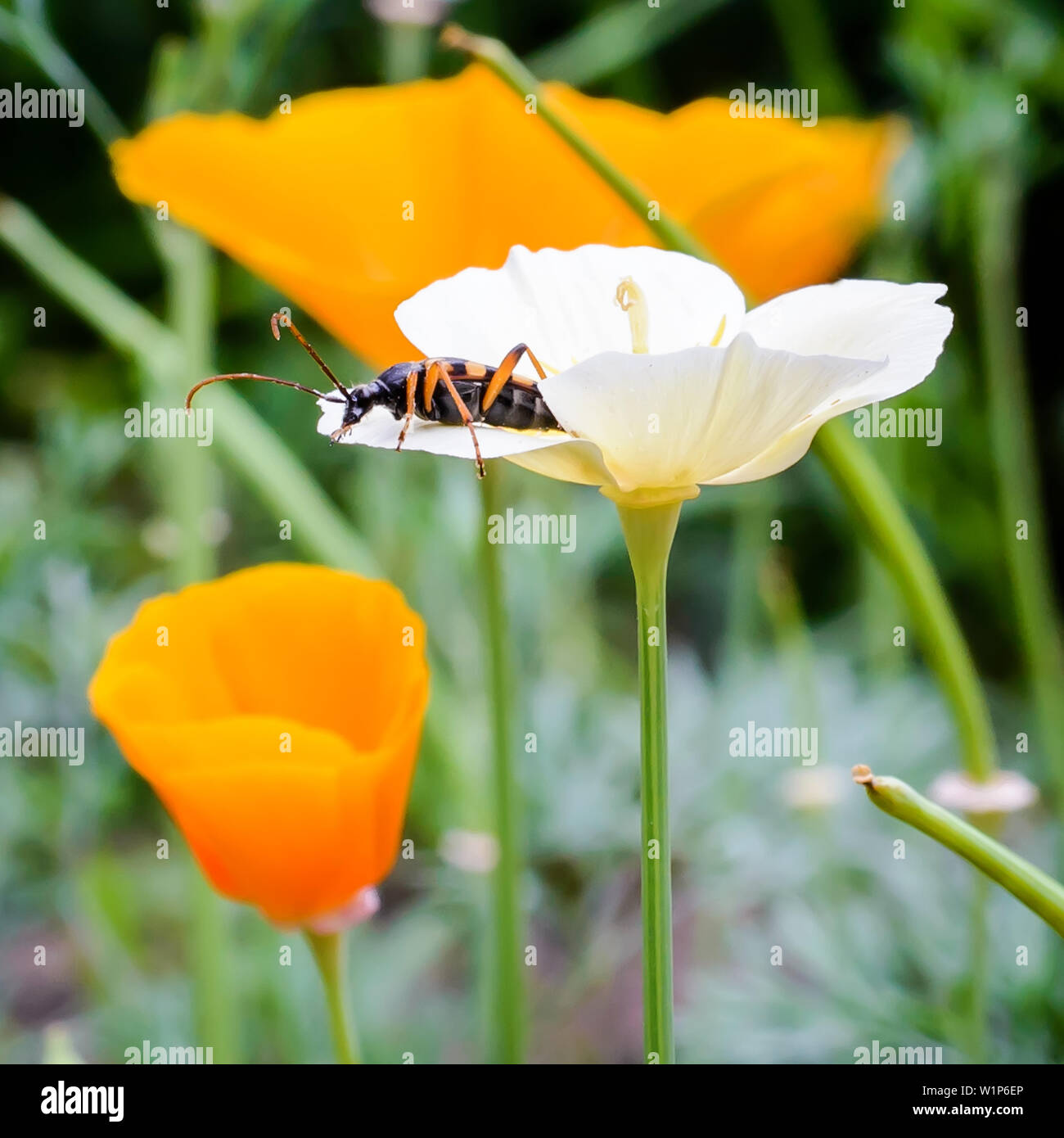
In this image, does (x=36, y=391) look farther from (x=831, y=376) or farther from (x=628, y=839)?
(x=831, y=376)

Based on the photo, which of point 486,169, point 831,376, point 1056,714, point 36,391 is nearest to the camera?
point 831,376

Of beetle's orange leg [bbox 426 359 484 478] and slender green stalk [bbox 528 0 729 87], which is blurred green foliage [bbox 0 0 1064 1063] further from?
beetle's orange leg [bbox 426 359 484 478]

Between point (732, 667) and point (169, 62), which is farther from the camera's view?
point (732, 667)

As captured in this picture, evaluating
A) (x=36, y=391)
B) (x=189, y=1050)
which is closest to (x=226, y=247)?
(x=189, y=1050)

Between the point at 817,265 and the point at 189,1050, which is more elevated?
the point at 817,265

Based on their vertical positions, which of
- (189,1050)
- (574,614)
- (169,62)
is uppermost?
(169,62)

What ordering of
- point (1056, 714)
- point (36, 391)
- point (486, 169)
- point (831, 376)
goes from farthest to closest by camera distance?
point (36, 391), point (1056, 714), point (486, 169), point (831, 376)

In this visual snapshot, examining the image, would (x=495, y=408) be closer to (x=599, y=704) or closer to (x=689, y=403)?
(x=689, y=403)

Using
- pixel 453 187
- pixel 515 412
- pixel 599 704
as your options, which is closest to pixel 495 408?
pixel 515 412
